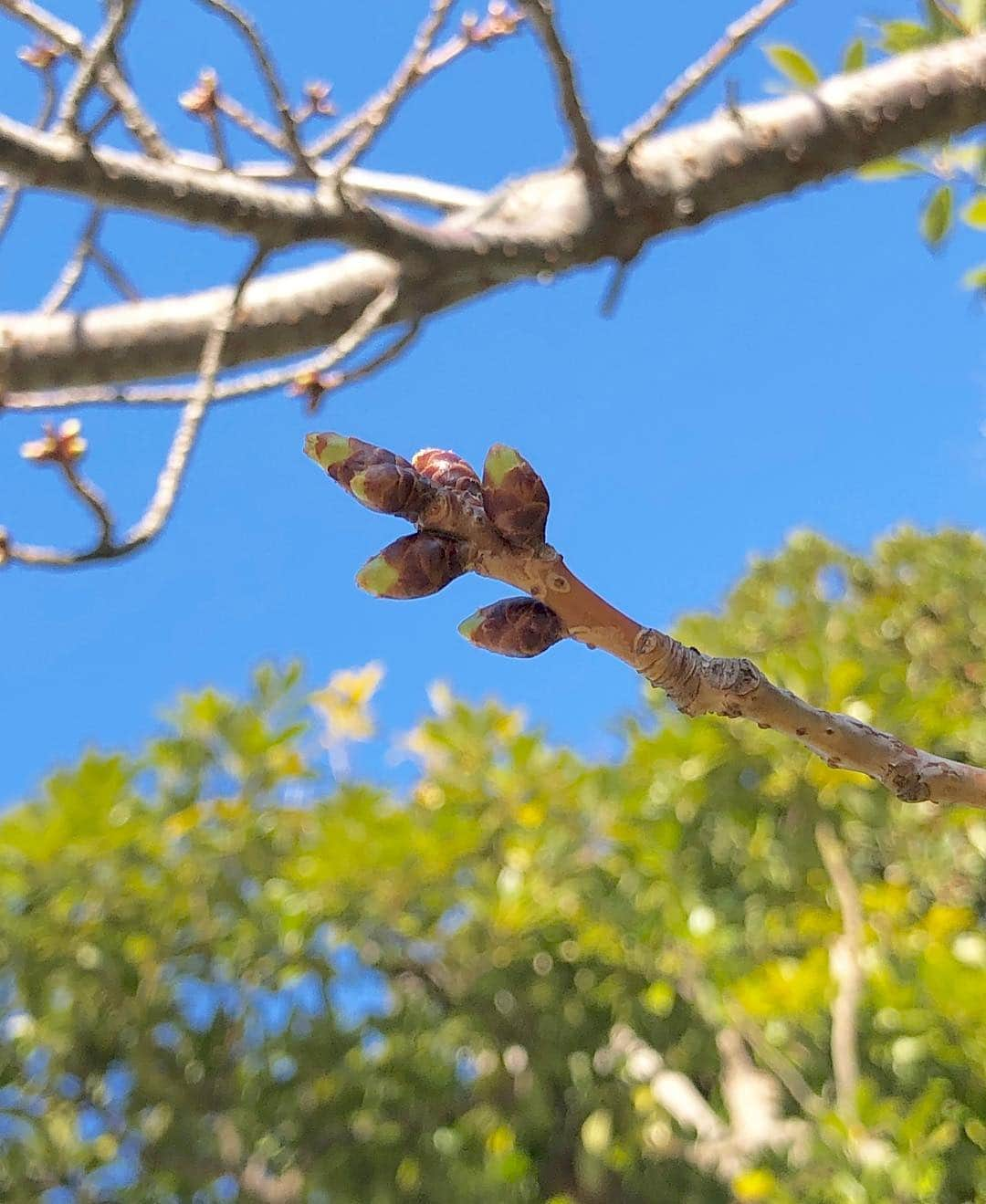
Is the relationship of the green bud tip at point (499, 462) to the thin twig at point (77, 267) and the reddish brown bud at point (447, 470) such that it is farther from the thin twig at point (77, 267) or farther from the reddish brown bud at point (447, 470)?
the thin twig at point (77, 267)

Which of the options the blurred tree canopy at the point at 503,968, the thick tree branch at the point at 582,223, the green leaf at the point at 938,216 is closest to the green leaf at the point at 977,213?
the green leaf at the point at 938,216

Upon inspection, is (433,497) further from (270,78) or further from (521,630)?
(270,78)

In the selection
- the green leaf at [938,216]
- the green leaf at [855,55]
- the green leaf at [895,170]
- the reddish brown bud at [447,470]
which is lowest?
the green leaf at [938,216]

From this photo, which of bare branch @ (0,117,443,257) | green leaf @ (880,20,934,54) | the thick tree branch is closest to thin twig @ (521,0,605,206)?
the thick tree branch

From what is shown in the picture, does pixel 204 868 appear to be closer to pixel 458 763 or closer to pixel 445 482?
pixel 458 763

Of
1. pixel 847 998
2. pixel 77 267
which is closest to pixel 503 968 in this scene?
pixel 847 998

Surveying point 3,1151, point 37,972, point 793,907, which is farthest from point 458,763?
point 3,1151

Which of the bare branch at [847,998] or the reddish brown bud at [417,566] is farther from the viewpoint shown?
the bare branch at [847,998]
